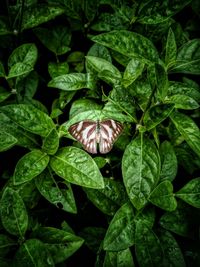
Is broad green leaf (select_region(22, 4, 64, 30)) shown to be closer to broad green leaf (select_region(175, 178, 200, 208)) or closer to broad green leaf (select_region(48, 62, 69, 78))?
broad green leaf (select_region(48, 62, 69, 78))

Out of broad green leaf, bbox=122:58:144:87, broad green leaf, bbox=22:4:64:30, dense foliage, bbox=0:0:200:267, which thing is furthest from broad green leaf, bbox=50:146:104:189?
broad green leaf, bbox=22:4:64:30

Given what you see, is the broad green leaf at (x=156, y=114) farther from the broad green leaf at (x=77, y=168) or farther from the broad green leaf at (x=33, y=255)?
the broad green leaf at (x=33, y=255)

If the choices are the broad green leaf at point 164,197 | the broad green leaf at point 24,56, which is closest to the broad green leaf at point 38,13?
the broad green leaf at point 24,56

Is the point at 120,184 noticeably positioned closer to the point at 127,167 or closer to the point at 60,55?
the point at 127,167

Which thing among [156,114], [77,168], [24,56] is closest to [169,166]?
[156,114]

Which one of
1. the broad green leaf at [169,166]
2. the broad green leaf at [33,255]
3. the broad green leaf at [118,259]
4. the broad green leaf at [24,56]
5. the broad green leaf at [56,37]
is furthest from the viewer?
the broad green leaf at [56,37]

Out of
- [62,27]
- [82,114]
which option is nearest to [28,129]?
[82,114]
